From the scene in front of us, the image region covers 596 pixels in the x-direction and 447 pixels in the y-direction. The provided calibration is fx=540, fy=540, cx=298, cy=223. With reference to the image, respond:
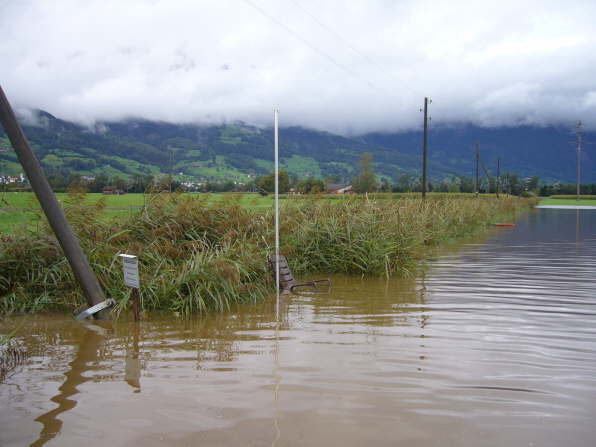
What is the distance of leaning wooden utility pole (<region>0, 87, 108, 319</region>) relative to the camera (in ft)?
20.6

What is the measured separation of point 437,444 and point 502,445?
1.41ft

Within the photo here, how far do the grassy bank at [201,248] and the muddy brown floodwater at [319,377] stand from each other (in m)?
0.57

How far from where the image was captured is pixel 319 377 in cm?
484

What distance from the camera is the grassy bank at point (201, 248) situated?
779cm

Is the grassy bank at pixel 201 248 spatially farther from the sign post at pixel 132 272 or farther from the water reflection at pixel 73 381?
the water reflection at pixel 73 381

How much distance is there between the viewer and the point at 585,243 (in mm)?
18625

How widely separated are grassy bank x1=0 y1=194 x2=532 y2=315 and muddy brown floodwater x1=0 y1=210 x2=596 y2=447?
0.57 m

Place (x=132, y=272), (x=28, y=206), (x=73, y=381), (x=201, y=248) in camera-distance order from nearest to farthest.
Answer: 1. (x=73, y=381)
2. (x=132, y=272)
3. (x=28, y=206)
4. (x=201, y=248)

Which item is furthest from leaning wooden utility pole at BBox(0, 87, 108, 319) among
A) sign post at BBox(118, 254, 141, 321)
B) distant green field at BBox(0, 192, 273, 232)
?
distant green field at BBox(0, 192, 273, 232)

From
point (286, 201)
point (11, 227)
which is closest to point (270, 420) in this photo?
point (11, 227)

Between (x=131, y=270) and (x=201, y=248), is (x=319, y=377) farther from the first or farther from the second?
(x=201, y=248)

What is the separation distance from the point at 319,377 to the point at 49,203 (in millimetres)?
4056

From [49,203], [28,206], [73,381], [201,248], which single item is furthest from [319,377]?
[28,206]

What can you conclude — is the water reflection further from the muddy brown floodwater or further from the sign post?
the sign post
